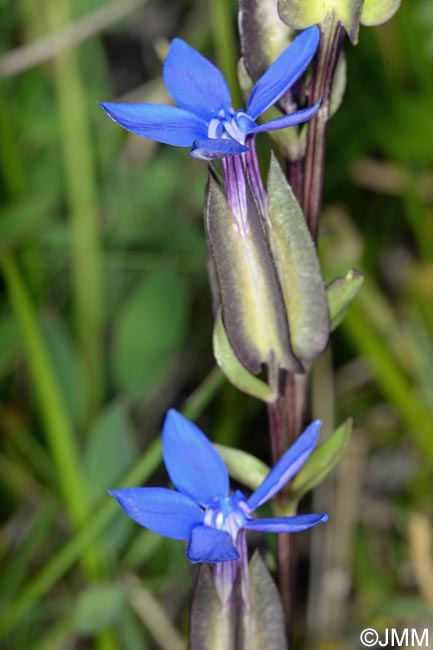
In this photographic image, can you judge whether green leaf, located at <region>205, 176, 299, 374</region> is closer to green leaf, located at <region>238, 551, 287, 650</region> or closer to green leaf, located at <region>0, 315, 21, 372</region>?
green leaf, located at <region>238, 551, 287, 650</region>

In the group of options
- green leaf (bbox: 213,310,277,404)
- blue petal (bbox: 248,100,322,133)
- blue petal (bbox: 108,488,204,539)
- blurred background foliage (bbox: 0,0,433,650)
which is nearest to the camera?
blue petal (bbox: 248,100,322,133)

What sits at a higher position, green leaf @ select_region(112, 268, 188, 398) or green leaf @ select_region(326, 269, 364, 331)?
green leaf @ select_region(326, 269, 364, 331)

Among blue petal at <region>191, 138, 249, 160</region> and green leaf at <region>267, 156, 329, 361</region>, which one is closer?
blue petal at <region>191, 138, 249, 160</region>

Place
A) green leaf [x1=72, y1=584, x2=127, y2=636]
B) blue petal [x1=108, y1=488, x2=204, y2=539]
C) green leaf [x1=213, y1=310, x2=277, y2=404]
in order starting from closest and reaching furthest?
blue petal [x1=108, y1=488, x2=204, y2=539] → green leaf [x1=213, y1=310, x2=277, y2=404] → green leaf [x1=72, y1=584, x2=127, y2=636]

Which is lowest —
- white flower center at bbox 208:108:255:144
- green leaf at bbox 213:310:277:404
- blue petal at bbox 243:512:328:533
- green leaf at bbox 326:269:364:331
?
blue petal at bbox 243:512:328:533

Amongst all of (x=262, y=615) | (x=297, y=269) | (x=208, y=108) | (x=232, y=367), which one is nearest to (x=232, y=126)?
(x=208, y=108)

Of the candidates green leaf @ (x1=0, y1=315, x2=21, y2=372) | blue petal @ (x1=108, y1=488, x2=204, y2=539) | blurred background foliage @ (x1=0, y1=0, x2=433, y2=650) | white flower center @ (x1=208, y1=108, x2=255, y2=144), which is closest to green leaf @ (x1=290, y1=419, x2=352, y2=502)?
blue petal @ (x1=108, y1=488, x2=204, y2=539)

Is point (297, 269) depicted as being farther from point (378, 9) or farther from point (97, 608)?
point (97, 608)
